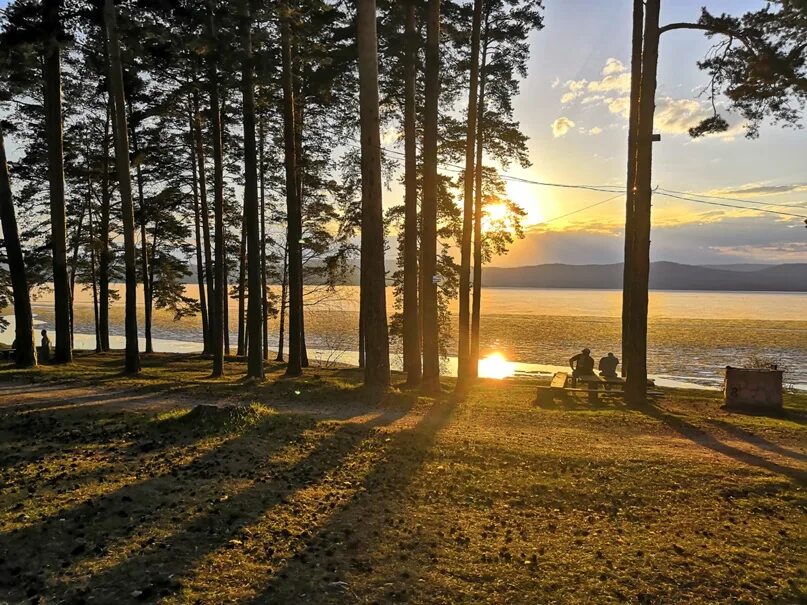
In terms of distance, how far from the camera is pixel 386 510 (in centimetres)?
554

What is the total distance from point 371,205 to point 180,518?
318 inches

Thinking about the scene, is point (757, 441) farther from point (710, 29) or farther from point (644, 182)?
point (710, 29)

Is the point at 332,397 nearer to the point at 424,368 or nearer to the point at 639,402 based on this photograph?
the point at 424,368

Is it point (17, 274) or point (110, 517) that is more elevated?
point (17, 274)

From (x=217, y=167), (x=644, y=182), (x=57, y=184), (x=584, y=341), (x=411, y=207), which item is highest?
(x=217, y=167)

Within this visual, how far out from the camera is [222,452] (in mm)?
7227

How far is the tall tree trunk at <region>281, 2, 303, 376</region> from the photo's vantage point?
15.4m

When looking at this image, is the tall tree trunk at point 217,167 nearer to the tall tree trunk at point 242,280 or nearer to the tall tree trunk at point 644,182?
the tall tree trunk at point 242,280

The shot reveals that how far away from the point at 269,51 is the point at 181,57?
2.80 metres

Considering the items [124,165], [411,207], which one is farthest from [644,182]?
[124,165]

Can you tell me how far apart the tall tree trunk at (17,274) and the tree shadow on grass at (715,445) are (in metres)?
16.9

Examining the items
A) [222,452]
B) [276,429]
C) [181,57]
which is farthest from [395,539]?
[181,57]

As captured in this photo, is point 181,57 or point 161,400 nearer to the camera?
point 161,400

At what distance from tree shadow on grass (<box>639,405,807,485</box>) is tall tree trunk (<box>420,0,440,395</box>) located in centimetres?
506
